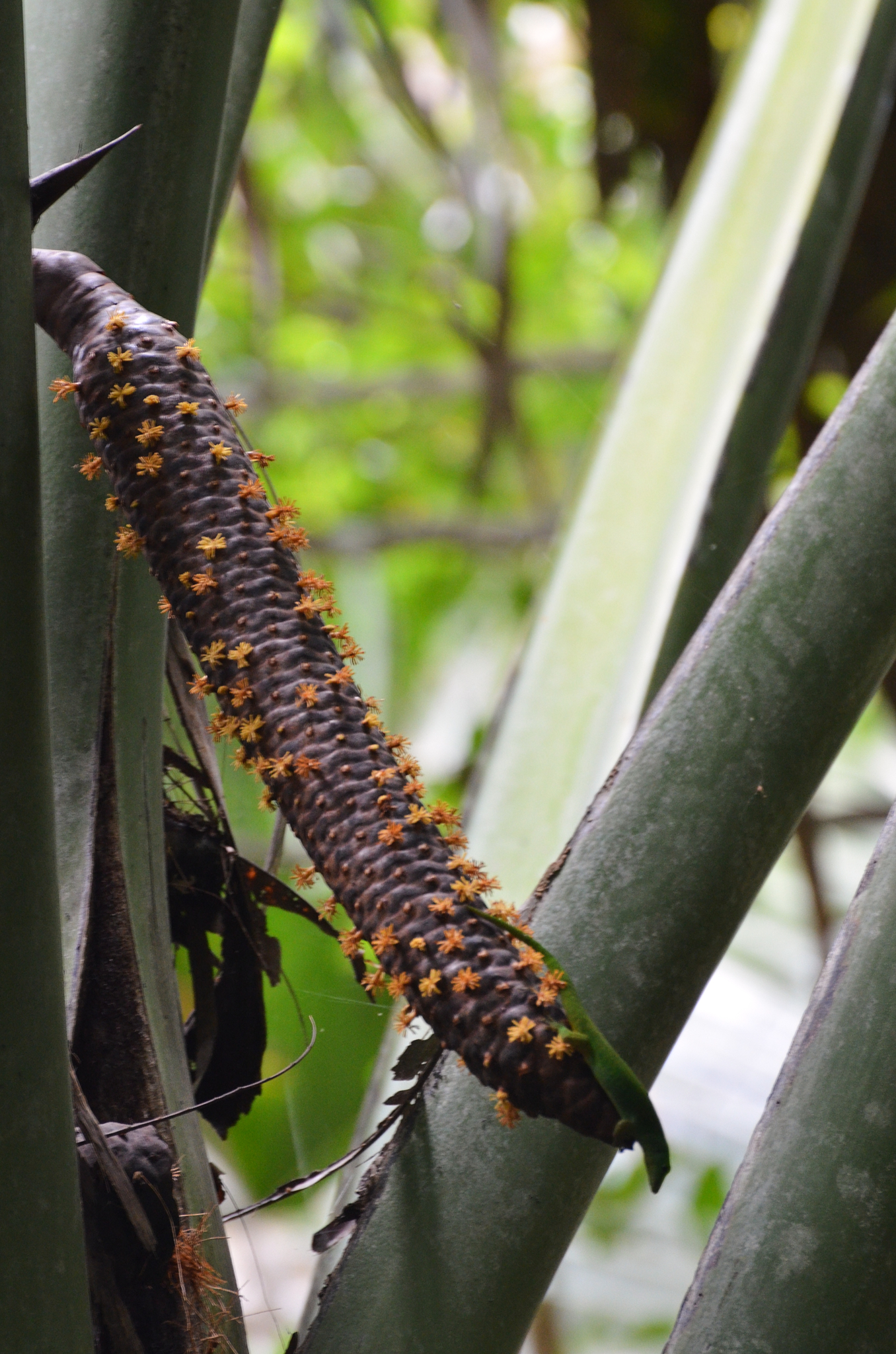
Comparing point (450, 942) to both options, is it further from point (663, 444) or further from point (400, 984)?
point (663, 444)

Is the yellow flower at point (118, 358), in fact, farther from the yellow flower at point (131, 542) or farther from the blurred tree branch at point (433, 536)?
the blurred tree branch at point (433, 536)

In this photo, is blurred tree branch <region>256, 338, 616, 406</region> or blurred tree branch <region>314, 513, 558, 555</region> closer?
blurred tree branch <region>314, 513, 558, 555</region>

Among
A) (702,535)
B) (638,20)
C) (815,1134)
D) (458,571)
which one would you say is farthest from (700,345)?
(458,571)

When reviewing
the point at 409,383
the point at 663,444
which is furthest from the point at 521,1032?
the point at 409,383

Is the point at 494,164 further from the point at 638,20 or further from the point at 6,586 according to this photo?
the point at 6,586

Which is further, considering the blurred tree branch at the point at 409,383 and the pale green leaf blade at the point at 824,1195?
the blurred tree branch at the point at 409,383

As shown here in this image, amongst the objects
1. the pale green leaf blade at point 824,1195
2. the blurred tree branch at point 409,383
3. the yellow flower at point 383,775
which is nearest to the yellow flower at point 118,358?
the yellow flower at point 383,775

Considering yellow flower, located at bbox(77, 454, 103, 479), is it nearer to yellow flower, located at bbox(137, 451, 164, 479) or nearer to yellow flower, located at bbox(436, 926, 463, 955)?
yellow flower, located at bbox(137, 451, 164, 479)

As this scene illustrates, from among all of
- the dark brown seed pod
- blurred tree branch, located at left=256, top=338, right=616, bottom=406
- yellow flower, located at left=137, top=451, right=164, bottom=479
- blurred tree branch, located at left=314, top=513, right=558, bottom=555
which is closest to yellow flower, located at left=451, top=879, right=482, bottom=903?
A: the dark brown seed pod
